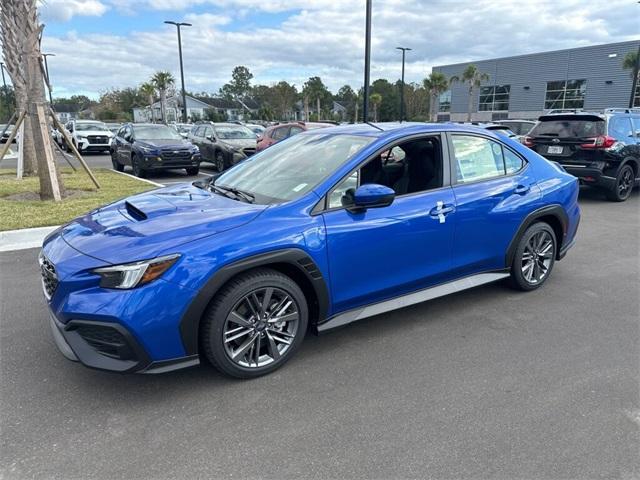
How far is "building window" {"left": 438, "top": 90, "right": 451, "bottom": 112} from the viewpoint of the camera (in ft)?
201

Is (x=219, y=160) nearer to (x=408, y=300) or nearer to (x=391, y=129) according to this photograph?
(x=391, y=129)

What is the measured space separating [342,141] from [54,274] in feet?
7.44

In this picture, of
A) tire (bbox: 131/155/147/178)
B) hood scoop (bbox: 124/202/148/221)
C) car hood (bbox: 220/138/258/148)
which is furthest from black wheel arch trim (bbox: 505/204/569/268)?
tire (bbox: 131/155/147/178)

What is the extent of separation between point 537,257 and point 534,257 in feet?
0.17

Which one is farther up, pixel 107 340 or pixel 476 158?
pixel 476 158

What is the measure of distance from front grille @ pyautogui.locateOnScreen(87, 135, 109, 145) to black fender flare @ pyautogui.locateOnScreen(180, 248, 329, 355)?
2305 centimetres

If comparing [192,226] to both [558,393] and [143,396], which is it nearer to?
[143,396]

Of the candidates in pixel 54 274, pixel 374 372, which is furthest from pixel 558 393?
pixel 54 274

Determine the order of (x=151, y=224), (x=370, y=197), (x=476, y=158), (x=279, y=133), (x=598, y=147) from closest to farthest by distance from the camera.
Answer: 1. (x=151, y=224)
2. (x=370, y=197)
3. (x=476, y=158)
4. (x=598, y=147)
5. (x=279, y=133)

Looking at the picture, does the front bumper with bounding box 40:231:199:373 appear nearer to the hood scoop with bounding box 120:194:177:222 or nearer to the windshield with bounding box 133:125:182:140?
the hood scoop with bounding box 120:194:177:222

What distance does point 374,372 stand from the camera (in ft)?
10.4

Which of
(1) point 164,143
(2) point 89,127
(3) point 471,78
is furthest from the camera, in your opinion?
(3) point 471,78

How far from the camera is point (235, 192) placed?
11.8 feet

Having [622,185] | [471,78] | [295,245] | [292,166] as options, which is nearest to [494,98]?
[471,78]
